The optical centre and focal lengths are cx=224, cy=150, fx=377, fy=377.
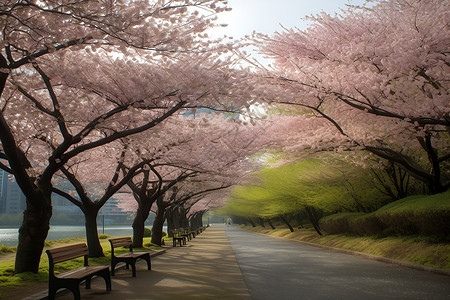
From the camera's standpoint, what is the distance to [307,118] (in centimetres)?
1520

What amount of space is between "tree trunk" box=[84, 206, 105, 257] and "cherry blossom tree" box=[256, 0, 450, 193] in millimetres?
8176

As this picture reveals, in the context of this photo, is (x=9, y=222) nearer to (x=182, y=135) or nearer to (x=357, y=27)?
(x=182, y=135)

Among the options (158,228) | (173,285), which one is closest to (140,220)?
(158,228)

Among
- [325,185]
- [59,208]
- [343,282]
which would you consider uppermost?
[59,208]

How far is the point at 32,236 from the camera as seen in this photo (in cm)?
944

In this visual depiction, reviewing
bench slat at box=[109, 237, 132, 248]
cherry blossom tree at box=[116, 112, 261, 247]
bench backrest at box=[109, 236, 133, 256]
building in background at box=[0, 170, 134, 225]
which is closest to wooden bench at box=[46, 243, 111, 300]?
bench backrest at box=[109, 236, 133, 256]

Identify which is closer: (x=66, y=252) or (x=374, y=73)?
(x=66, y=252)

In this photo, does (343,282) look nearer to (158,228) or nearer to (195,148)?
→ (195,148)

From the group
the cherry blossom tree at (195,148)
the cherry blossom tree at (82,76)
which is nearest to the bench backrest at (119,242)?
the cherry blossom tree at (82,76)

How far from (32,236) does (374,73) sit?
10.6 meters

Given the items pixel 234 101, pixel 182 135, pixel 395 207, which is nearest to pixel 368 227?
pixel 395 207

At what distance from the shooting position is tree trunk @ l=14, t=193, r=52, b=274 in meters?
9.29

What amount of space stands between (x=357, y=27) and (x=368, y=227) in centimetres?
1052

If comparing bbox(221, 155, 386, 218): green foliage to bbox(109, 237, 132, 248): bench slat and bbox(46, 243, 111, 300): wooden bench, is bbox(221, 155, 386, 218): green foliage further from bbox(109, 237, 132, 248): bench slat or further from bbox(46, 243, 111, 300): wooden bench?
bbox(46, 243, 111, 300): wooden bench
